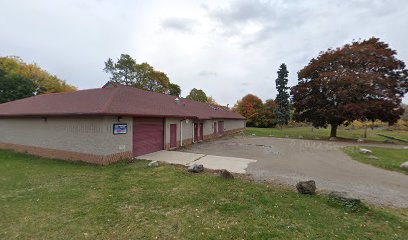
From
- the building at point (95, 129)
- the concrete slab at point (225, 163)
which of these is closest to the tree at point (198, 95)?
the building at point (95, 129)

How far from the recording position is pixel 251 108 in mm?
52812

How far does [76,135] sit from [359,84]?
25567mm

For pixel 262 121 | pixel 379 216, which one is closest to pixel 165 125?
pixel 379 216

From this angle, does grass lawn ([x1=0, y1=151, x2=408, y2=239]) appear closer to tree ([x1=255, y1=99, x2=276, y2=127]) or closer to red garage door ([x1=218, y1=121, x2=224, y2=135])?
red garage door ([x1=218, y1=121, x2=224, y2=135])

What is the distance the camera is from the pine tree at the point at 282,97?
4369cm

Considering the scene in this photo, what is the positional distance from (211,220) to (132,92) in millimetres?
13066

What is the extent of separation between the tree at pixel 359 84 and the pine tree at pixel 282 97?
17.5 meters

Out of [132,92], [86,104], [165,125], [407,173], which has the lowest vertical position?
[407,173]

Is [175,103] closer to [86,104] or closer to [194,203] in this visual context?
[86,104]

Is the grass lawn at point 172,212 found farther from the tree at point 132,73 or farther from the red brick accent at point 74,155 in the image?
the tree at point 132,73

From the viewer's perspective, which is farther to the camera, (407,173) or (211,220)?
(407,173)

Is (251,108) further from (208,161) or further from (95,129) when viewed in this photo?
(95,129)

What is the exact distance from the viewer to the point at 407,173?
33.4 feet

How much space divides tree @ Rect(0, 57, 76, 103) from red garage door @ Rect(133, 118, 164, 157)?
98.9 feet
